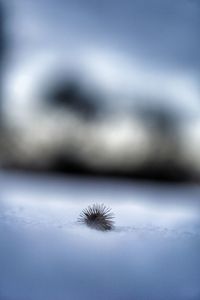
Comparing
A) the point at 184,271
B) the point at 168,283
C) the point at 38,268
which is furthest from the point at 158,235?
the point at 38,268

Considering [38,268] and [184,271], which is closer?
[38,268]

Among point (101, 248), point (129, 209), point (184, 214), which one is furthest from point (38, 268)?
point (184, 214)

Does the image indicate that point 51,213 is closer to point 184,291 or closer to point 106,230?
point 106,230

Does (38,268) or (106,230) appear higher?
(106,230)

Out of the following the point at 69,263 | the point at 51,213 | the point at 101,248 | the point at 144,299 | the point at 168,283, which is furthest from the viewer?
the point at 51,213

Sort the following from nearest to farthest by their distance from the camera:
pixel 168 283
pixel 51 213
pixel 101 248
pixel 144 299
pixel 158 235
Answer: pixel 144 299, pixel 168 283, pixel 101 248, pixel 158 235, pixel 51 213

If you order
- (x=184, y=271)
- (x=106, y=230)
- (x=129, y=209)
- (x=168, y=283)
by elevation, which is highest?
(x=129, y=209)
